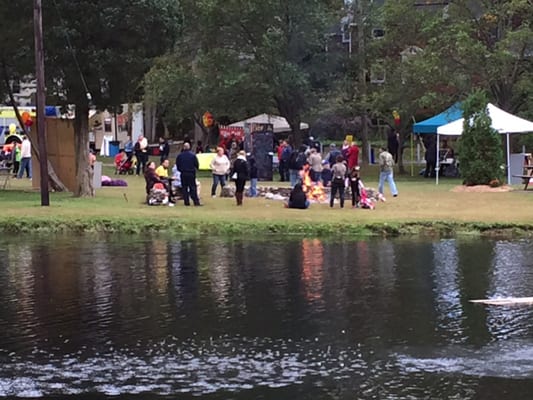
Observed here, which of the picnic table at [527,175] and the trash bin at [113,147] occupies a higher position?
the trash bin at [113,147]

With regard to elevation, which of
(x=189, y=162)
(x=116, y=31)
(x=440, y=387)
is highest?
(x=116, y=31)

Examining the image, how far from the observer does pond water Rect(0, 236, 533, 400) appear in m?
7.97

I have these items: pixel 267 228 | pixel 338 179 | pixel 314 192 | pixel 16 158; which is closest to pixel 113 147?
pixel 16 158

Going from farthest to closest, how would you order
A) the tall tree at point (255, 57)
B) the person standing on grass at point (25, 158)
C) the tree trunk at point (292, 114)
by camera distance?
the tree trunk at point (292, 114) → the tall tree at point (255, 57) → the person standing on grass at point (25, 158)

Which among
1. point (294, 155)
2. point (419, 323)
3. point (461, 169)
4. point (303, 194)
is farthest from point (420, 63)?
point (419, 323)

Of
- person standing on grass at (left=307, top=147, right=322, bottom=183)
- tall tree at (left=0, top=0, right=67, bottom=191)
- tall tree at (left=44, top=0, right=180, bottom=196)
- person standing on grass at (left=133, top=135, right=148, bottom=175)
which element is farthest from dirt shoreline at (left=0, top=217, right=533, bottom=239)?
person standing on grass at (left=133, top=135, right=148, bottom=175)

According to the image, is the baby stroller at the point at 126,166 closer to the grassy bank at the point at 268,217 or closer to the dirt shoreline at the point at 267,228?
the grassy bank at the point at 268,217

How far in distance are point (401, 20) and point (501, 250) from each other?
993 inches

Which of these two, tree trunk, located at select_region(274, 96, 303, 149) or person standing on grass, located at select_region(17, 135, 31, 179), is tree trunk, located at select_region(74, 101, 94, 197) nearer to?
person standing on grass, located at select_region(17, 135, 31, 179)

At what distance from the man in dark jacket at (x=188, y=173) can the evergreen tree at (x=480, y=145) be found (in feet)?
32.5

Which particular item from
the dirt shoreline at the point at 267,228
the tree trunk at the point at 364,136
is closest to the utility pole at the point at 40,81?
the dirt shoreline at the point at 267,228

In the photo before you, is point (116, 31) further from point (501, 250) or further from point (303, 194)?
point (501, 250)

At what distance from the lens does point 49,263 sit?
49.8ft

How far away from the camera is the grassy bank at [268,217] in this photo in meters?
19.7
